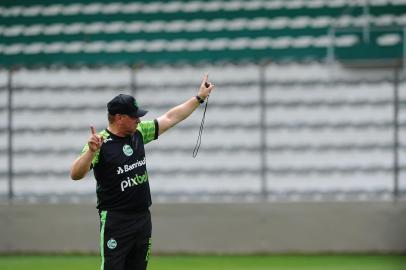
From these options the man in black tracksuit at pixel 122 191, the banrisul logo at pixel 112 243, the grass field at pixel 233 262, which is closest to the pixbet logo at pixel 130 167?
the man in black tracksuit at pixel 122 191

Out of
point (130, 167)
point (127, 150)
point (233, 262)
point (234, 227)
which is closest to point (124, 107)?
point (127, 150)

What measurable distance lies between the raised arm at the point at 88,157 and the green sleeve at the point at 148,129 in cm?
70

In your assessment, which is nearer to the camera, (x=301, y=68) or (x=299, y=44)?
(x=301, y=68)

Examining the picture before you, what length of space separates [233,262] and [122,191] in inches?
147

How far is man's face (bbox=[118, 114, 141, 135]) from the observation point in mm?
5234

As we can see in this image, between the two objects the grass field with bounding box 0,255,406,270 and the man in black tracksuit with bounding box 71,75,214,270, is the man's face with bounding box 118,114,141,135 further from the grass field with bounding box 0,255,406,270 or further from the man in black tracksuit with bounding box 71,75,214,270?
the grass field with bounding box 0,255,406,270

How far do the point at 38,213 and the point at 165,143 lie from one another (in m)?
1.76

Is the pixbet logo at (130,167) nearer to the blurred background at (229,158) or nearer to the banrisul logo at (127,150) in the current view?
the banrisul logo at (127,150)

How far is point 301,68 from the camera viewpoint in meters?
11.2

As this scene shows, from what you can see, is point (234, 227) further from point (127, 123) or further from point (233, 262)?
point (127, 123)

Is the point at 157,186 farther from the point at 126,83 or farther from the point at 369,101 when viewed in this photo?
the point at 369,101

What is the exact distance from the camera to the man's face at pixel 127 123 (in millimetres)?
5234

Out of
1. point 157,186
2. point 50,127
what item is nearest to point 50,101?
point 50,127

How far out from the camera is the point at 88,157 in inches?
193
